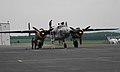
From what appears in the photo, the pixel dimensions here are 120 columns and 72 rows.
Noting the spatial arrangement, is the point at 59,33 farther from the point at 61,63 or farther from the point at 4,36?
the point at 4,36

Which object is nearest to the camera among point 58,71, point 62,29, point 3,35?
point 58,71

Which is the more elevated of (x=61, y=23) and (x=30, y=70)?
(x=61, y=23)

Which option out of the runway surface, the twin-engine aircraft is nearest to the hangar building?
the twin-engine aircraft

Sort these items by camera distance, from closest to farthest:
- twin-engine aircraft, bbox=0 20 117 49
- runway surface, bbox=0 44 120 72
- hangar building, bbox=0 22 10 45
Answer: runway surface, bbox=0 44 120 72 → twin-engine aircraft, bbox=0 20 117 49 → hangar building, bbox=0 22 10 45

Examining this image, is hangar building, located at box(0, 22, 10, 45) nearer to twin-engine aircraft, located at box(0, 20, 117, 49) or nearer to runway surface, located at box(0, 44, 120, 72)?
twin-engine aircraft, located at box(0, 20, 117, 49)

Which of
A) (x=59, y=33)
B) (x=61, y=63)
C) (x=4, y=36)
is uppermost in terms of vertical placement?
(x=4, y=36)

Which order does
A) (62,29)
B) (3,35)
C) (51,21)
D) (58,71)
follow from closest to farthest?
(58,71)
(62,29)
(51,21)
(3,35)

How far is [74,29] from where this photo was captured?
4938 cm

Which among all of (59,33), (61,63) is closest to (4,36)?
(59,33)

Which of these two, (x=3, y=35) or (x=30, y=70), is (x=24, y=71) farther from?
(x=3, y=35)

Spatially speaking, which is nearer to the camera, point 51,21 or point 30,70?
point 30,70

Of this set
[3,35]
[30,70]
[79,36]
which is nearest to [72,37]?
[79,36]

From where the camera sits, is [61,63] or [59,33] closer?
[61,63]

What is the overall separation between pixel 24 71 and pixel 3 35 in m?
94.8
